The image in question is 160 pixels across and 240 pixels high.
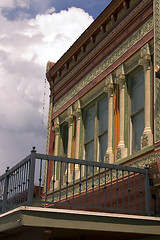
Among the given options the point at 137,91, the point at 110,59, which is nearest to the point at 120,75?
the point at 137,91

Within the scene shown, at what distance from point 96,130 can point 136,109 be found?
2138mm

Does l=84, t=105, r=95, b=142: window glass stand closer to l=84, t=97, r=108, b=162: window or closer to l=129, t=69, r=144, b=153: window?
l=84, t=97, r=108, b=162: window

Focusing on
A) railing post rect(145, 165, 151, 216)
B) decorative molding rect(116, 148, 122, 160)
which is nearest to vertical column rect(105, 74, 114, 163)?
decorative molding rect(116, 148, 122, 160)

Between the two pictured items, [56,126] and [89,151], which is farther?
[56,126]

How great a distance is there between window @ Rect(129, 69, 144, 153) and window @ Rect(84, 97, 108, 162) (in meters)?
1.44

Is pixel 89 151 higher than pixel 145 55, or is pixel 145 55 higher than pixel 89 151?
pixel 145 55

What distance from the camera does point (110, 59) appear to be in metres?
11.8

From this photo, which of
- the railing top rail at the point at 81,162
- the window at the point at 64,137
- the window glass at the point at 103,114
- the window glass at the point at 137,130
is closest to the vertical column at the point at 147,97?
the window glass at the point at 137,130

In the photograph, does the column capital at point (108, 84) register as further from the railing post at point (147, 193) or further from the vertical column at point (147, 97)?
the railing post at point (147, 193)

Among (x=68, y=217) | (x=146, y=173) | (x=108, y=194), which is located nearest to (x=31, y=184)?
(x=68, y=217)

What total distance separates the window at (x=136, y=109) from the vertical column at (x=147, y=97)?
512mm

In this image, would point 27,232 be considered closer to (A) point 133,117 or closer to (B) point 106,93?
(A) point 133,117

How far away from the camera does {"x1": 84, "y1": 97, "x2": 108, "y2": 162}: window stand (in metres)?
12.0

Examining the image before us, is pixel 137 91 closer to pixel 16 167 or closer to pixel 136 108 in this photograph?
pixel 136 108
